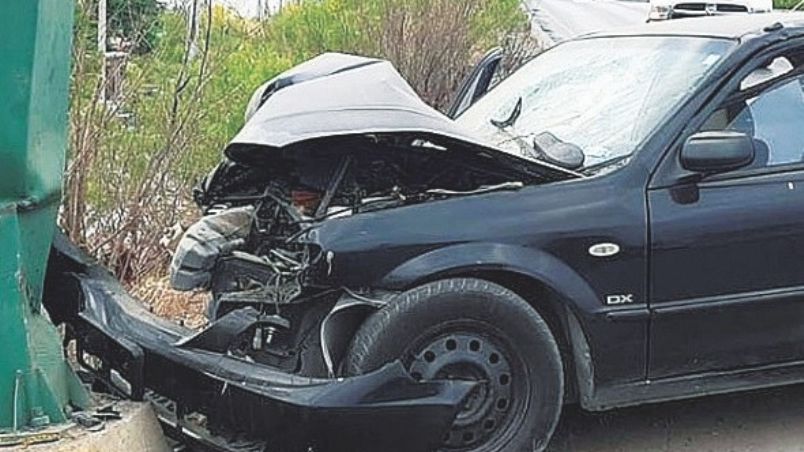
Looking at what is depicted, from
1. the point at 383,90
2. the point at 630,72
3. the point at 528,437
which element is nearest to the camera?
the point at 528,437

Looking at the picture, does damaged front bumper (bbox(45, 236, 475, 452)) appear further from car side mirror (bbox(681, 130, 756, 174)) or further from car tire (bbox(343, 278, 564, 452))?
car side mirror (bbox(681, 130, 756, 174))

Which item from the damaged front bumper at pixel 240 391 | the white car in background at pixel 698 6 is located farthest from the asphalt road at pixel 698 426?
the white car in background at pixel 698 6

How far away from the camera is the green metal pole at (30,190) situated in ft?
12.2

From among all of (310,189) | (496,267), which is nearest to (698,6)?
(310,189)

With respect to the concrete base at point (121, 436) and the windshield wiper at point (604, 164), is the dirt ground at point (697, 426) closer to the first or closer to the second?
the windshield wiper at point (604, 164)

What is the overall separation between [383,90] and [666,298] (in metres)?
1.46

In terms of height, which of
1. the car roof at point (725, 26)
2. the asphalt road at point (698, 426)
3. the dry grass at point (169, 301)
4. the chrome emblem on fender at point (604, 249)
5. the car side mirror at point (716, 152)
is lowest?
the asphalt road at point (698, 426)

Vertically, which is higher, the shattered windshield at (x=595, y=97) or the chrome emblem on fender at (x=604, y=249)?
the shattered windshield at (x=595, y=97)

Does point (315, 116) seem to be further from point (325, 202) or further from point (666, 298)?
point (666, 298)

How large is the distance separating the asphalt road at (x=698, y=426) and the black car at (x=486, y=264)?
1.28ft

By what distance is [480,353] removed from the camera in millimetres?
4664

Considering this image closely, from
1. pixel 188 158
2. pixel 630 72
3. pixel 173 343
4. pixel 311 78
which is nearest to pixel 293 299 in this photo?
pixel 173 343

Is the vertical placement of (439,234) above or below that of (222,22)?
below

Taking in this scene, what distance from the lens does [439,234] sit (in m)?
4.64
